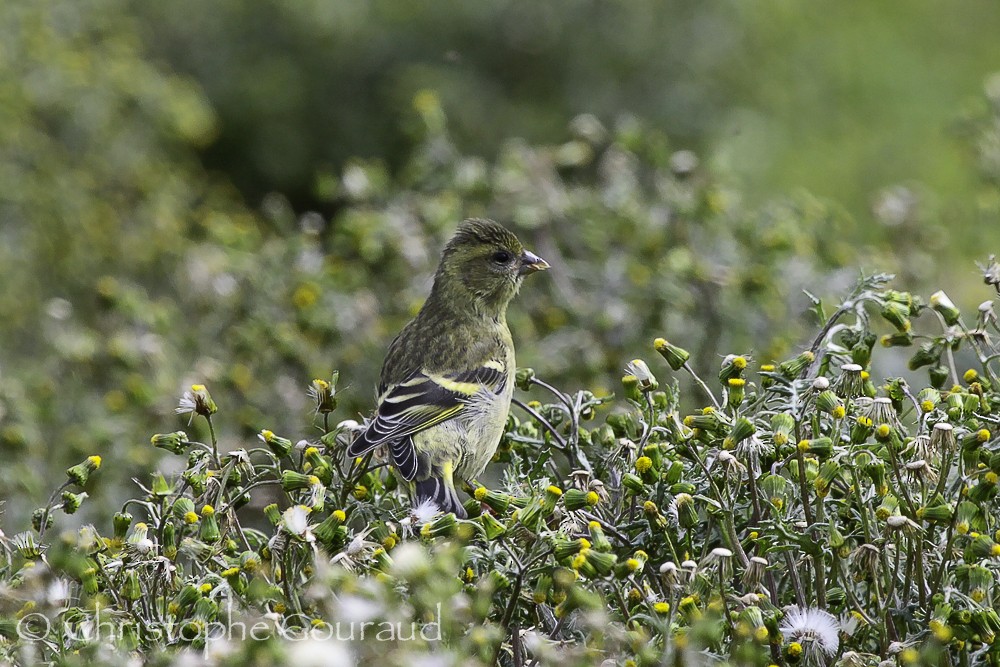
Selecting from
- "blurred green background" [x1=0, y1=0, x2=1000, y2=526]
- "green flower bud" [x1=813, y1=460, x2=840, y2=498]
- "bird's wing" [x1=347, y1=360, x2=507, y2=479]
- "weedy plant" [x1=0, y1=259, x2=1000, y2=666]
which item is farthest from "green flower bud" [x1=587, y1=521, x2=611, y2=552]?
"blurred green background" [x1=0, y1=0, x2=1000, y2=526]

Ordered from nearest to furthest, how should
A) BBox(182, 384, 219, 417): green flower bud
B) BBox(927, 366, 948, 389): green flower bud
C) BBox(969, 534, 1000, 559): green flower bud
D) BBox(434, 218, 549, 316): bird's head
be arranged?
BBox(969, 534, 1000, 559): green flower bud → BBox(182, 384, 219, 417): green flower bud → BBox(927, 366, 948, 389): green flower bud → BBox(434, 218, 549, 316): bird's head

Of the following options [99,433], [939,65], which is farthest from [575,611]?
[939,65]

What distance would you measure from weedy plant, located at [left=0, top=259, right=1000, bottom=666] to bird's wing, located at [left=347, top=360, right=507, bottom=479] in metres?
0.49

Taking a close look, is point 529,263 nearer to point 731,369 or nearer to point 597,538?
point 731,369

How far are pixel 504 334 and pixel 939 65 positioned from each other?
9.14 meters

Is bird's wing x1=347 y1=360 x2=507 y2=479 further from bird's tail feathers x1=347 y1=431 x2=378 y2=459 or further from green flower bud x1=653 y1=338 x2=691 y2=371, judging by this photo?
green flower bud x1=653 y1=338 x2=691 y2=371

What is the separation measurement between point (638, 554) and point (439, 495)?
943mm

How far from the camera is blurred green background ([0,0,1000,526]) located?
548cm

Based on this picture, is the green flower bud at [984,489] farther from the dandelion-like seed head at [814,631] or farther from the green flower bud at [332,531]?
the green flower bud at [332,531]

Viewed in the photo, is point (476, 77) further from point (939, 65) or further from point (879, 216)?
point (939, 65)

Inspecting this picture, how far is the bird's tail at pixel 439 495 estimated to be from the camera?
11.3 ft

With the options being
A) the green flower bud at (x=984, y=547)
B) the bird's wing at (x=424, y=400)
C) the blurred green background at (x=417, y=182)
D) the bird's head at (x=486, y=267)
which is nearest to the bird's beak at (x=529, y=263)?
the bird's head at (x=486, y=267)

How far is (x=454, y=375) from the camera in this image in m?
4.25

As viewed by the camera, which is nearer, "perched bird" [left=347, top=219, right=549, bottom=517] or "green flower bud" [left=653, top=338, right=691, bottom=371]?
"green flower bud" [left=653, top=338, right=691, bottom=371]
